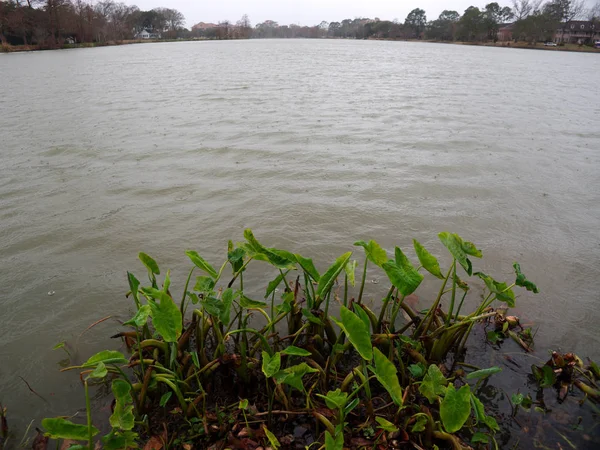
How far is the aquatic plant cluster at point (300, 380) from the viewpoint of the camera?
4.68 feet

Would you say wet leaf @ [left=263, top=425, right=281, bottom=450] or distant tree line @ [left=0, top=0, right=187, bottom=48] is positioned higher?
distant tree line @ [left=0, top=0, right=187, bottom=48]

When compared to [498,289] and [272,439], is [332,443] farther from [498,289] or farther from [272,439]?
[498,289]

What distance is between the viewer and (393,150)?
18.9 ft

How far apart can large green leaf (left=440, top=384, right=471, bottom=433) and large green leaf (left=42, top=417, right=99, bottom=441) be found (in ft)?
4.17

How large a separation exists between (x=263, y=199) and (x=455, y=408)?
3061 mm

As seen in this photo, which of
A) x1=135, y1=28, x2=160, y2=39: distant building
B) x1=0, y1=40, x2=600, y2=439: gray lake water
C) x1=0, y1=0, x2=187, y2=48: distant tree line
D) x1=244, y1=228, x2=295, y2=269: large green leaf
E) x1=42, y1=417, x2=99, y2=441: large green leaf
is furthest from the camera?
x1=135, y1=28, x2=160, y2=39: distant building

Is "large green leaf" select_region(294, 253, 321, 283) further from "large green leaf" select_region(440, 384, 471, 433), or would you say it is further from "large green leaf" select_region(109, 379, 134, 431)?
"large green leaf" select_region(109, 379, 134, 431)

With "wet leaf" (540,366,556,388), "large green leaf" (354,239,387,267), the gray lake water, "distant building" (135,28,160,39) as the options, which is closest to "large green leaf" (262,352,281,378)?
"large green leaf" (354,239,387,267)

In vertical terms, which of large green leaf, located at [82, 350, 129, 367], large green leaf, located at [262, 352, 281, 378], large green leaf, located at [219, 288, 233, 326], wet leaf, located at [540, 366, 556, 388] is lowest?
wet leaf, located at [540, 366, 556, 388]

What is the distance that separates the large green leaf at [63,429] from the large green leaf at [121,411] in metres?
0.10

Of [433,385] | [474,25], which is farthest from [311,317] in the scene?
[474,25]

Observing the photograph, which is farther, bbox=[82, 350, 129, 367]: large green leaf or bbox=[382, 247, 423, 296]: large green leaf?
bbox=[382, 247, 423, 296]: large green leaf

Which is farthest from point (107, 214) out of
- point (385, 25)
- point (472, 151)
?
point (385, 25)

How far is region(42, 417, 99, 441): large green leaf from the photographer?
4.06 ft
